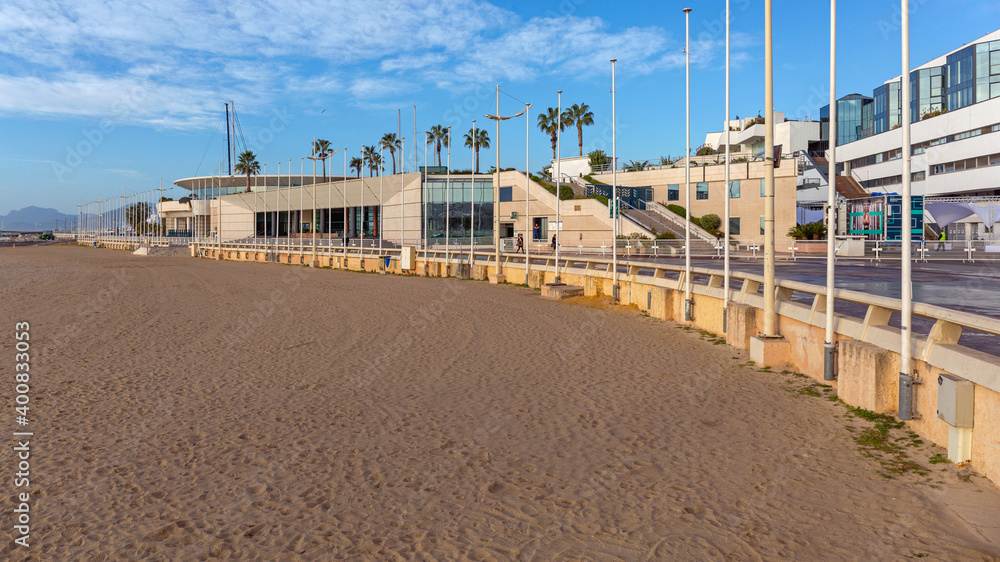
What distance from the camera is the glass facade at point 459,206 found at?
70.5 metres

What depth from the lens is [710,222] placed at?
211 feet

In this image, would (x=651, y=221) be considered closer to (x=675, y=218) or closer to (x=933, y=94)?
(x=675, y=218)

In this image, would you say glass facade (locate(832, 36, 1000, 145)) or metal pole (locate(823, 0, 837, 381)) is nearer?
metal pole (locate(823, 0, 837, 381))

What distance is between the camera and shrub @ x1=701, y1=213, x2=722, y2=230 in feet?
211

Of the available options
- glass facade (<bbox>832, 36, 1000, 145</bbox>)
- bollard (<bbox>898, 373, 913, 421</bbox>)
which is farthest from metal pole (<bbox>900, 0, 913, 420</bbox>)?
glass facade (<bbox>832, 36, 1000, 145</bbox>)

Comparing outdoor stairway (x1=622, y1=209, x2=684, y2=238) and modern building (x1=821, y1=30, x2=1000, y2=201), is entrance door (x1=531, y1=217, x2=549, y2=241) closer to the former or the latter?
outdoor stairway (x1=622, y1=209, x2=684, y2=238)

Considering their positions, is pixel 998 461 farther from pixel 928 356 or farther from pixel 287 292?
pixel 287 292

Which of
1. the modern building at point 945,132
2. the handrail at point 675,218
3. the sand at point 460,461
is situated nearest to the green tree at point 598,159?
the handrail at point 675,218

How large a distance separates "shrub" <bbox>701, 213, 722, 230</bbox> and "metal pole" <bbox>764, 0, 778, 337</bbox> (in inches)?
2156

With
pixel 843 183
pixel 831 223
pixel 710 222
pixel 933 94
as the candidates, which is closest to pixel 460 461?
pixel 831 223

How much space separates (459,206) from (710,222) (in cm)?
2461

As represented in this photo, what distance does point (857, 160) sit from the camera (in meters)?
89.8

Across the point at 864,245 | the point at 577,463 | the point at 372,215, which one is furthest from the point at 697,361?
the point at 372,215

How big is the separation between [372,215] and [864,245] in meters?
56.9
